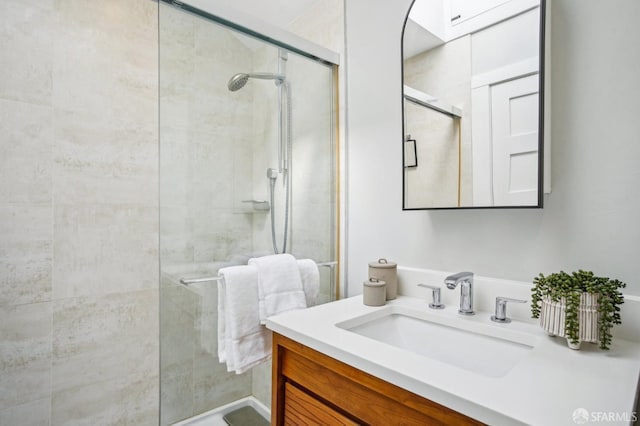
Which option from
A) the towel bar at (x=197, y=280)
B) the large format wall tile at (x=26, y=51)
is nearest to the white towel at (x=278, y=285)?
the towel bar at (x=197, y=280)

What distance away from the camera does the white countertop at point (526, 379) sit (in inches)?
21.3

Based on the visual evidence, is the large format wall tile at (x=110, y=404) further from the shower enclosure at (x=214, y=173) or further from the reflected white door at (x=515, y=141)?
the reflected white door at (x=515, y=141)

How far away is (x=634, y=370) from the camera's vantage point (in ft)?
2.20

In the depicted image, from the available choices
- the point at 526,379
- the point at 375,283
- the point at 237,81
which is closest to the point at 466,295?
the point at 375,283

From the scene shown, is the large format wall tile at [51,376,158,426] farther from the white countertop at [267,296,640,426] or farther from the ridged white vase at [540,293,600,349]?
the ridged white vase at [540,293,600,349]

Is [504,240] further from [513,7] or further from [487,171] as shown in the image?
[513,7]

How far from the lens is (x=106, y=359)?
152 centimetres

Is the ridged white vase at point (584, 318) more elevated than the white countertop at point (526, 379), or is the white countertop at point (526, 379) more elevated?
the ridged white vase at point (584, 318)

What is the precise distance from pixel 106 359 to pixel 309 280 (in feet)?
Answer: 3.27

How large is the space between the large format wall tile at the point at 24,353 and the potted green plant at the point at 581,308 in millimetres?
1783

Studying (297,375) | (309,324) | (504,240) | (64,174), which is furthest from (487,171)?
(64,174)

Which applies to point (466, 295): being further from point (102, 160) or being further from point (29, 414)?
point (29, 414)

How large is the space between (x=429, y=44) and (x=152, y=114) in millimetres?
1314
